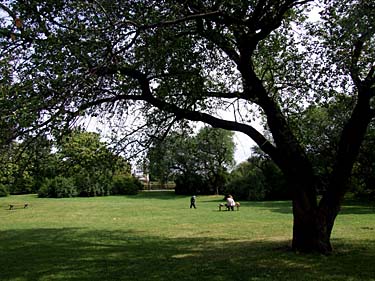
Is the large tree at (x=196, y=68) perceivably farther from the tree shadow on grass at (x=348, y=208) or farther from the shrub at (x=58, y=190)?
the shrub at (x=58, y=190)

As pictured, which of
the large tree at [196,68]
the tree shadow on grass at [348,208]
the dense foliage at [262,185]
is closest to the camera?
the large tree at [196,68]

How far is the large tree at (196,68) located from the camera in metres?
7.39

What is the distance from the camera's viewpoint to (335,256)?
11.9 meters

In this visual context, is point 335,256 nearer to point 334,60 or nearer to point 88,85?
point 334,60

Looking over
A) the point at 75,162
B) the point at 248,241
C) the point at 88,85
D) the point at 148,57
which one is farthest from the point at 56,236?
the point at 88,85

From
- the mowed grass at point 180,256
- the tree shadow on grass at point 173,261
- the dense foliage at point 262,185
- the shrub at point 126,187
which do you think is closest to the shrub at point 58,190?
the shrub at point 126,187

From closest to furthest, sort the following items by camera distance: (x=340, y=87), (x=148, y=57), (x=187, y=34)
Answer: (x=148, y=57)
(x=187, y=34)
(x=340, y=87)

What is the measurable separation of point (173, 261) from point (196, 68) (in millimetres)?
5211

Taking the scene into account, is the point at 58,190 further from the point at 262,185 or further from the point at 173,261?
the point at 173,261

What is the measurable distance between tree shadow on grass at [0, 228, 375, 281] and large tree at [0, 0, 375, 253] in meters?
1.33

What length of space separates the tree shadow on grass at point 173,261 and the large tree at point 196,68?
133 cm

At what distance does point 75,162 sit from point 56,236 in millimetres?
7073

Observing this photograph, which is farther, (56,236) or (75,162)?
(56,236)

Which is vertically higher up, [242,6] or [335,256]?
[242,6]
